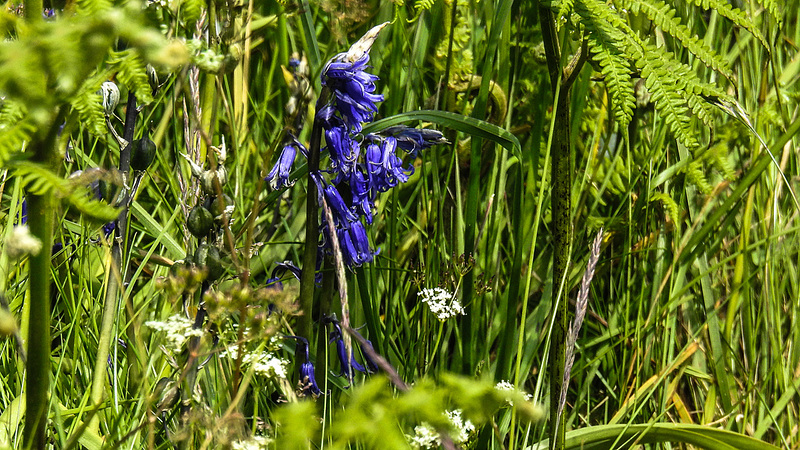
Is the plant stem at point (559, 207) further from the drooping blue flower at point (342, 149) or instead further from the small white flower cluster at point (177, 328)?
the small white flower cluster at point (177, 328)

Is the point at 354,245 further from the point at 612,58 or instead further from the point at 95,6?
the point at 95,6

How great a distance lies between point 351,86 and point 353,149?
0.50 feet

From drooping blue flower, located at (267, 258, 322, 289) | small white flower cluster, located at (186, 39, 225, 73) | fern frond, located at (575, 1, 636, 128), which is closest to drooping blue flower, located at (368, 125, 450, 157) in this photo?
drooping blue flower, located at (267, 258, 322, 289)

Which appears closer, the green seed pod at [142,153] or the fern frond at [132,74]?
the fern frond at [132,74]

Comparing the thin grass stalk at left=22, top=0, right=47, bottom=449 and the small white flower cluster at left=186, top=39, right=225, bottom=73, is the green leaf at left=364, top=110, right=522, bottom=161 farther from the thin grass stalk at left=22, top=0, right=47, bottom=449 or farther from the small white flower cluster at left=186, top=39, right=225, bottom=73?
the thin grass stalk at left=22, top=0, right=47, bottom=449

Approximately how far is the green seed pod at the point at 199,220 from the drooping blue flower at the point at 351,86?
1.37 ft

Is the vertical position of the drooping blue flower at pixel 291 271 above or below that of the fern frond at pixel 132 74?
below

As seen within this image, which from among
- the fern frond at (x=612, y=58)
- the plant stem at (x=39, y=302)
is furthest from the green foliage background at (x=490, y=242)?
the plant stem at (x=39, y=302)

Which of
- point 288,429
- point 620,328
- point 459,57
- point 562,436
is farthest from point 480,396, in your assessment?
point 459,57

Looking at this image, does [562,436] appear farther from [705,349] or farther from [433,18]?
[433,18]

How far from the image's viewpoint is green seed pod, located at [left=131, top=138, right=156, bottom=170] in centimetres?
152

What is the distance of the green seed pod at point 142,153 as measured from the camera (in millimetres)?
1520

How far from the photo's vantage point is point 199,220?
50.8 inches

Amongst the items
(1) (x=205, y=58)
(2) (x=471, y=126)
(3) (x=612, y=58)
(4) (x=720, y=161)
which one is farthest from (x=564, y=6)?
(4) (x=720, y=161)
